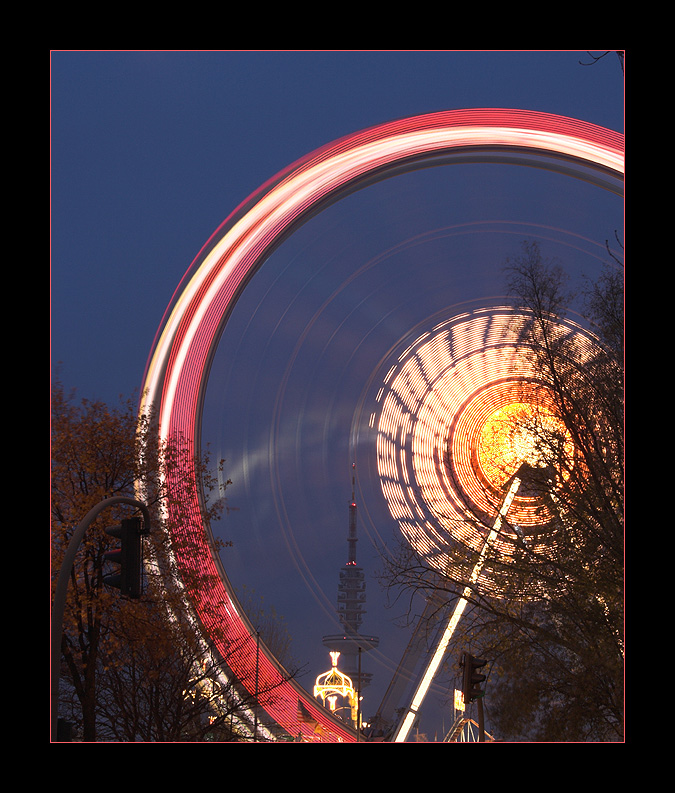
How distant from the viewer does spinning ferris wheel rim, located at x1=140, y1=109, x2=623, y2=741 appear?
45.2ft

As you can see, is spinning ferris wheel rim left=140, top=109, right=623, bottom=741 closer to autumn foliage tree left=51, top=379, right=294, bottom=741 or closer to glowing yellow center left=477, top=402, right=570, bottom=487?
autumn foliage tree left=51, top=379, right=294, bottom=741

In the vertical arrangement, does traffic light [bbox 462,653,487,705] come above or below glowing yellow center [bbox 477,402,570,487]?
below

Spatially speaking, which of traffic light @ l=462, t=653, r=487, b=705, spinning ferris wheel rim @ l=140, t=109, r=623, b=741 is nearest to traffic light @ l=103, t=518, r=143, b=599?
traffic light @ l=462, t=653, r=487, b=705

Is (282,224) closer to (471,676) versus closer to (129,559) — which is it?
(471,676)

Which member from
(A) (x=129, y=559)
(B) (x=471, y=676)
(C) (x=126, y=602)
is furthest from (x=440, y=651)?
(A) (x=129, y=559)

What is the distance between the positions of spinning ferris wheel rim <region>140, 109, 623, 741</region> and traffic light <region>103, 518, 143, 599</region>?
6.91 meters

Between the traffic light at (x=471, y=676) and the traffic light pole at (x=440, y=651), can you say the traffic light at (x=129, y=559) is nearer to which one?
the traffic light at (x=471, y=676)

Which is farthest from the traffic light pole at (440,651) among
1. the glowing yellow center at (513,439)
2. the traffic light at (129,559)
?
the traffic light at (129,559)

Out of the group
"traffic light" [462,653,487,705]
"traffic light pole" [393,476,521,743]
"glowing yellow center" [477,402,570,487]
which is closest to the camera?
"traffic light" [462,653,487,705]

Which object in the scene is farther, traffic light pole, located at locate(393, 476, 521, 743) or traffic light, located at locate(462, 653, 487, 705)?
traffic light pole, located at locate(393, 476, 521, 743)

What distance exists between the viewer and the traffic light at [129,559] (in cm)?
657

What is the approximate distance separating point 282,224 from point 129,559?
32.3ft

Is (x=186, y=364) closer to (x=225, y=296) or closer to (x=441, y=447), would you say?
(x=225, y=296)

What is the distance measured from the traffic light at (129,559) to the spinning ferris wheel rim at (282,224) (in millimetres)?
6914
